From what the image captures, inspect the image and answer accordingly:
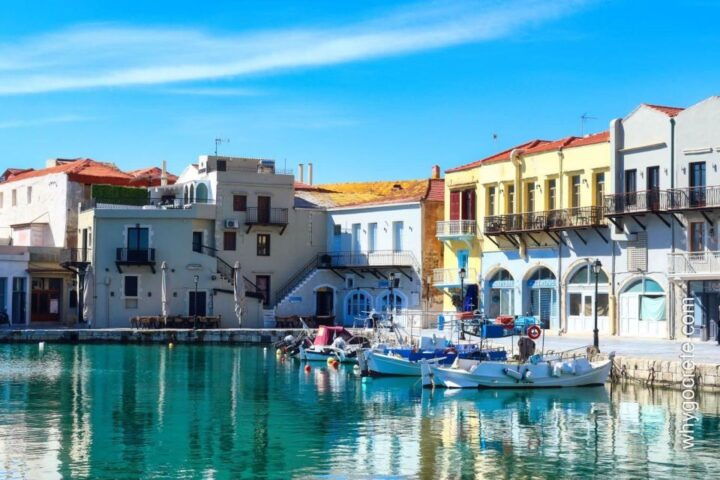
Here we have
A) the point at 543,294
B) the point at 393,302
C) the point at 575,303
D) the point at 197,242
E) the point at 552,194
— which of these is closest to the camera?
the point at 575,303

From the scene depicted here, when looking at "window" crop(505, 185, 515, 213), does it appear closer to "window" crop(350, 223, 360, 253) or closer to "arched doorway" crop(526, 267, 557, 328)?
"arched doorway" crop(526, 267, 557, 328)

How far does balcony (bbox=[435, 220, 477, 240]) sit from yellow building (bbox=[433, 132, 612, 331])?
0.16 ft

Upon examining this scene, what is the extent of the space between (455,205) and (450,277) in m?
3.58

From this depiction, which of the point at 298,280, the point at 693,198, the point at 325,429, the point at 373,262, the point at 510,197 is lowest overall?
the point at 325,429

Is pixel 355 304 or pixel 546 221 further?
pixel 355 304

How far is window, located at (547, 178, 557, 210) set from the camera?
5159cm

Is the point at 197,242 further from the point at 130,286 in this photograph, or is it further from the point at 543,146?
the point at 543,146

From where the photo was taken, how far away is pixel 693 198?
43906 mm

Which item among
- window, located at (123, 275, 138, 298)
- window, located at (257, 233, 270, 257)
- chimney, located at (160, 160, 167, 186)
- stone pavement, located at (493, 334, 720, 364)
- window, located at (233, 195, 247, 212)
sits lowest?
stone pavement, located at (493, 334, 720, 364)

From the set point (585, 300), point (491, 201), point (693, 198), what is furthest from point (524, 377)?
point (491, 201)

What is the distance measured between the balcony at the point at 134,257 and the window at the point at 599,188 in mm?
23968

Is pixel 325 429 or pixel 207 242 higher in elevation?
pixel 207 242

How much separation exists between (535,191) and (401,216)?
10.6 metres

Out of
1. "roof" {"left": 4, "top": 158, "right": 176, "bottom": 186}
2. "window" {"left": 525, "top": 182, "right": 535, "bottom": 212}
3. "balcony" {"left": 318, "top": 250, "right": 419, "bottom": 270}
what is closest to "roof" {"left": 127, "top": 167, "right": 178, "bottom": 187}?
"roof" {"left": 4, "top": 158, "right": 176, "bottom": 186}
